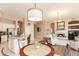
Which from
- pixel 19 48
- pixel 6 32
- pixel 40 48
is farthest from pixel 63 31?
pixel 6 32

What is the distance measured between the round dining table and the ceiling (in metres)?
0.45

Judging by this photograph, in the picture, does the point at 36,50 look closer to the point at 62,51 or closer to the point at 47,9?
the point at 62,51

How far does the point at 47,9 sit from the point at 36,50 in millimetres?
626

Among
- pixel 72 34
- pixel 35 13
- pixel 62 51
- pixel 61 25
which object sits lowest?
pixel 62 51

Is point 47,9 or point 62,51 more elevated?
point 47,9

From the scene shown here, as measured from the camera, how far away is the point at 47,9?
1.53 metres

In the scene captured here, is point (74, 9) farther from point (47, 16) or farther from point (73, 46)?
point (73, 46)

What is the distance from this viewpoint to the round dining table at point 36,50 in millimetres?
1507

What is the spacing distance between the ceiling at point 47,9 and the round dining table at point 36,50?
45cm

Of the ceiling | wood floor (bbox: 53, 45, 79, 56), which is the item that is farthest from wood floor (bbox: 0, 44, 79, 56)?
the ceiling

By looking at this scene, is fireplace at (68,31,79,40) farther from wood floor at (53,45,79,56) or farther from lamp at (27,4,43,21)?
lamp at (27,4,43,21)

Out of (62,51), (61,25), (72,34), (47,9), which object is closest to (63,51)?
(62,51)

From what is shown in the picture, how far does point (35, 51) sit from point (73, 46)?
565 millimetres

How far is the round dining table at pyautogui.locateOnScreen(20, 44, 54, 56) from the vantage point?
1.51 meters
